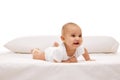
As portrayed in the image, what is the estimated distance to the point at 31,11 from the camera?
2.96 m

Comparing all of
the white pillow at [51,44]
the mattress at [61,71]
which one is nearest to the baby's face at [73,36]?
the mattress at [61,71]

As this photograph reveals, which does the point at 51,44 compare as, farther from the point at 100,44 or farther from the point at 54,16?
the point at 54,16

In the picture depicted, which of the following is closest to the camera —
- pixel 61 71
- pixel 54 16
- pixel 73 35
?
pixel 61 71

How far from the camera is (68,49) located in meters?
2.06

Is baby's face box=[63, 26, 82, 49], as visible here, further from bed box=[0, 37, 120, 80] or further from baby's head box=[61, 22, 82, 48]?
bed box=[0, 37, 120, 80]

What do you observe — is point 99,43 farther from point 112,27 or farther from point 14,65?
point 14,65

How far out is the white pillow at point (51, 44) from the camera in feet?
8.21

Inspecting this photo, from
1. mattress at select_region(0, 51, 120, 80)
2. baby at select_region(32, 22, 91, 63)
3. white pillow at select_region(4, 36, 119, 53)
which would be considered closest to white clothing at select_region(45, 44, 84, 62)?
baby at select_region(32, 22, 91, 63)

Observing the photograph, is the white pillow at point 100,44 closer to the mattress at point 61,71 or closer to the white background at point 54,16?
the white background at point 54,16

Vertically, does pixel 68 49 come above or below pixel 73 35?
below

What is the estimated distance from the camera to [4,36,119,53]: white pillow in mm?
2502

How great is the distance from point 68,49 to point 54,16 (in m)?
0.93

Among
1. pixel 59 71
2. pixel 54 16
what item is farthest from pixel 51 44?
pixel 59 71

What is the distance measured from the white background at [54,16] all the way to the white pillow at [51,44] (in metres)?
0.37
